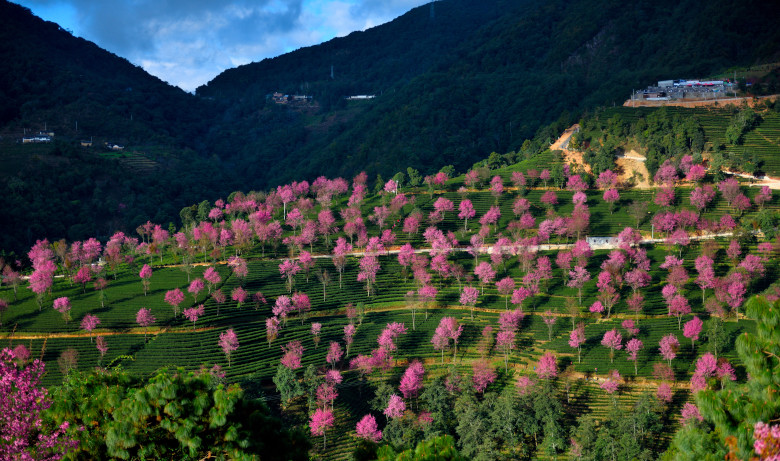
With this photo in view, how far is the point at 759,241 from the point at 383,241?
39615 millimetres

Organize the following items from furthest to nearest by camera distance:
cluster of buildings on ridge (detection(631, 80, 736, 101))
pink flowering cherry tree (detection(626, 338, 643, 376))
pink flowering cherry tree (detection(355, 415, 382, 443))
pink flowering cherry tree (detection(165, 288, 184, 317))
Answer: cluster of buildings on ridge (detection(631, 80, 736, 101)) < pink flowering cherry tree (detection(165, 288, 184, 317)) < pink flowering cherry tree (detection(626, 338, 643, 376)) < pink flowering cherry tree (detection(355, 415, 382, 443))

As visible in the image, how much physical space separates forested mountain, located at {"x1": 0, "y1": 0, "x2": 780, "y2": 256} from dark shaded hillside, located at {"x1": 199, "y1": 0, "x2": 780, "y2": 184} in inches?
15.2

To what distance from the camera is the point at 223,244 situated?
72062 millimetres

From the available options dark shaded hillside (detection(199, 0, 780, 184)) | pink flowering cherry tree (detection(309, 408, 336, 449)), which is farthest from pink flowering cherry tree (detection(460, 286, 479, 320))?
dark shaded hillside (detection(199, 0, 780, 184))

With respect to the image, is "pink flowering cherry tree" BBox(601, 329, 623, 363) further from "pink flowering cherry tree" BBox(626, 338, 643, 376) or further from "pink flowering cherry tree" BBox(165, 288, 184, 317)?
"pink flowering cherry tree" BBox(165, 288, 184, 317)

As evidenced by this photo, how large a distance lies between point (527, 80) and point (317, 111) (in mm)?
68819

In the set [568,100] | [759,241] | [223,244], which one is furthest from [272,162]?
[759,241]

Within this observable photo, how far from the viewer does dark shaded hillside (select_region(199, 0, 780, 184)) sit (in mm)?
122500

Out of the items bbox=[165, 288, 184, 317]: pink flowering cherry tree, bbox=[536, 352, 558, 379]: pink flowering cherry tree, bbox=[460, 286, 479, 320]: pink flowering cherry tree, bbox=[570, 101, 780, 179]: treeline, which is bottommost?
bbox=[536, 352, 558, 379]: pink flowering cherry tree

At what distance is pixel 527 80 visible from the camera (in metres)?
146

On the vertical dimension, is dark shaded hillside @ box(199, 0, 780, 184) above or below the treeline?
above

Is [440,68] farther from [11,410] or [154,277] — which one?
[11,410]

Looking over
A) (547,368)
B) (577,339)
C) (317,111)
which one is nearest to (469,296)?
(577,339)

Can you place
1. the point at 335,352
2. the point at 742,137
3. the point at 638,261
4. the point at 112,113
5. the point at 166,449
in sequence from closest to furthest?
the point at 166,449 → the point at 335,352 → the point at 638,261 → the point at 742,137 → the point at 112,113
